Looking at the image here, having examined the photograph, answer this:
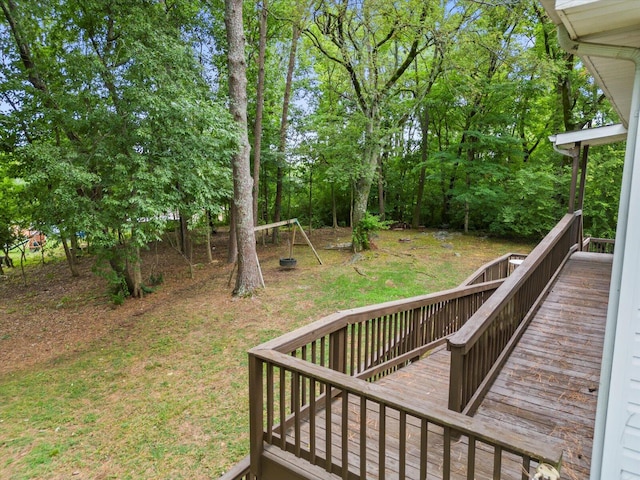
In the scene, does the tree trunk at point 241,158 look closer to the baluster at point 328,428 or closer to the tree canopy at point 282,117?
the tree canopy at point 282,117

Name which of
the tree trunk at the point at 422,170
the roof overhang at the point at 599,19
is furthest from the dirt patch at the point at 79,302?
the tree trunk at the point at 422,170

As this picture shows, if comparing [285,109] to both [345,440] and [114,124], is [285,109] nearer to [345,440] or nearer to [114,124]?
[114,124]

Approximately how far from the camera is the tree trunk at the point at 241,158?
7.74 meters

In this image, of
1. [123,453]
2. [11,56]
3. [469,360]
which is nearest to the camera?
[469,360]

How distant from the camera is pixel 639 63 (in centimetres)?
179

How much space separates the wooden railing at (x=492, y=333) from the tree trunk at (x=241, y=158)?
230 inches

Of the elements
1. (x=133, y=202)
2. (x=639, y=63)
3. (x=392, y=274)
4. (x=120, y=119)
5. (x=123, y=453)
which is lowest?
(x=123, y=453)

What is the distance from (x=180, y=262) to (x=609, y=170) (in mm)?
13954

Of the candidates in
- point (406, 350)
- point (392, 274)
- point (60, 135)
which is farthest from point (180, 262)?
point (406, 350)

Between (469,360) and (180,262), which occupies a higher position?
(469,360)

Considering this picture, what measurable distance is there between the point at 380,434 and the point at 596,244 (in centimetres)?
1013

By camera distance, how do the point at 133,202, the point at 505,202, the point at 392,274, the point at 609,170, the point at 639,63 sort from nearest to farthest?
the point at 639,63 < the point at 133,202 < the point at 392,274 < the point at 609,170 < the point at 505,202

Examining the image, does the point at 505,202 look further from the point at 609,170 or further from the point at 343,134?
the point at 343,134

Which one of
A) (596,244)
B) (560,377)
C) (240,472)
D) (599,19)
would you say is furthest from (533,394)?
(596,244)
